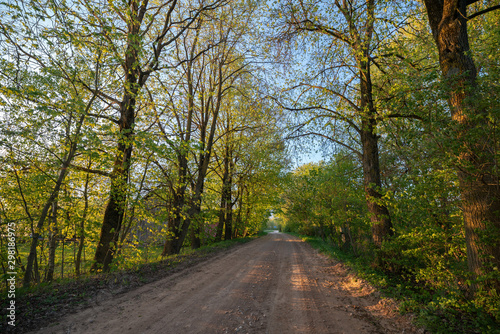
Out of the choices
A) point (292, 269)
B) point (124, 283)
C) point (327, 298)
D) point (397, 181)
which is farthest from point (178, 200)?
point (397, 181)

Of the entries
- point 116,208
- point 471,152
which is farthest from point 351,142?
point 116,208

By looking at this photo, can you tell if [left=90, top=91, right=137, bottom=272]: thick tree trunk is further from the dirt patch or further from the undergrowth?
the undergrowth

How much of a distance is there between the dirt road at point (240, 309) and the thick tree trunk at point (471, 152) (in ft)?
5.90

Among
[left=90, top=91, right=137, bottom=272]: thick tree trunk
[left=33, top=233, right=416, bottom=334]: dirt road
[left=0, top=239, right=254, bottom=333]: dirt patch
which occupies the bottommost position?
[left=33, top=233, right=416, bottom=334]: dirt road

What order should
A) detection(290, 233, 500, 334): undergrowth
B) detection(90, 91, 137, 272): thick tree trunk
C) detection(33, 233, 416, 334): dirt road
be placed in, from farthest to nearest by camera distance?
1. detection(90, 91, 137, 272): thick tree trunk
2. detection(33, 233, 416, 334): dirt road
3. detection(290, 233, 500, 334): undergrowth

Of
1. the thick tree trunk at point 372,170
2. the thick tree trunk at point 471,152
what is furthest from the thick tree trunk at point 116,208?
the thick tree trunk at point 471,152

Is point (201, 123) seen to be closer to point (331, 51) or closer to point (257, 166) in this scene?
point (257, 166)

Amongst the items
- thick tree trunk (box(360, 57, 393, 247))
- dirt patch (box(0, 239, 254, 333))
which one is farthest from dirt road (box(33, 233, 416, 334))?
thick tree trunk (box(360, 57, 393, 247))

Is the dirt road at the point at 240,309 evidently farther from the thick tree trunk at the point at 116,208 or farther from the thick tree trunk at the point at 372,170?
the thick tree trunk at the point at 116,208

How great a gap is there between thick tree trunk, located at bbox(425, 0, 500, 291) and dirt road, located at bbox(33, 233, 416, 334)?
180 cm

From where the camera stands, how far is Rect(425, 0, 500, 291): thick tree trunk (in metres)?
3.08

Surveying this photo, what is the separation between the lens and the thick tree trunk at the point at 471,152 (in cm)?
308

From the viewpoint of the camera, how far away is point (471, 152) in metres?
3.05

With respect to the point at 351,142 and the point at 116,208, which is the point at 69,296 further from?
the point at 351,142
